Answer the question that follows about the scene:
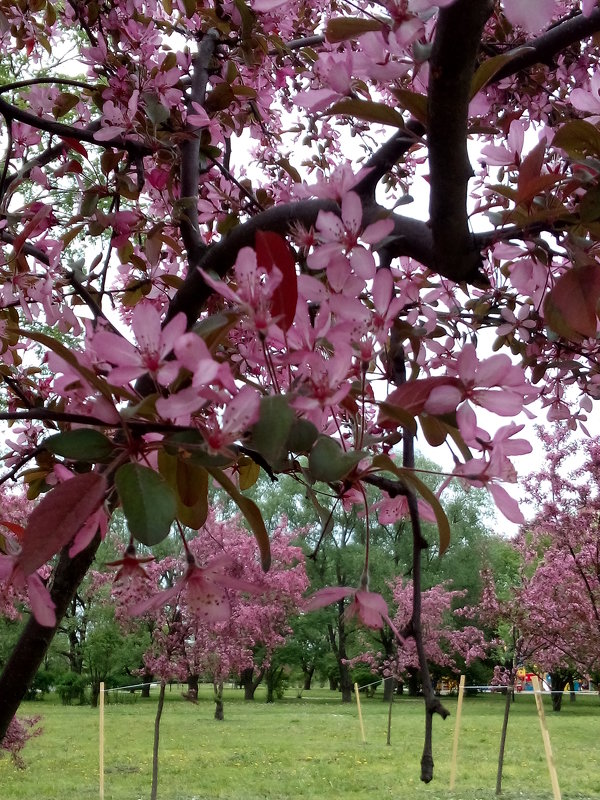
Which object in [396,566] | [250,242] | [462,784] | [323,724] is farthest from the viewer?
[396,566]

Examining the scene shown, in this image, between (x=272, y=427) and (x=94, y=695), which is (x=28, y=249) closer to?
(x=272, y=427)

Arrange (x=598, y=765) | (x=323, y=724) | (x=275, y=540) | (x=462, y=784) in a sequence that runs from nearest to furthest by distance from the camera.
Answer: (x=462, y=784) < (x=598, y=765) < (x=275, y=540) < (x=323, y=724)

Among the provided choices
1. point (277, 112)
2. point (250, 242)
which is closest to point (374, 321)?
point (250, 242)

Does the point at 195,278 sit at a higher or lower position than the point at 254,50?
lower

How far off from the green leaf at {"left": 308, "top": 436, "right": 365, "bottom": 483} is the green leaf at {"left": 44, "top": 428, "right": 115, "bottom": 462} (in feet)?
0.43

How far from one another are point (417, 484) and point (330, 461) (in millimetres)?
112

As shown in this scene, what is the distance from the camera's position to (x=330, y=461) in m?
0.42

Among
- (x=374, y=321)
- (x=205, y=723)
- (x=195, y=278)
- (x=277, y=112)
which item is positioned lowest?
(x=205, y=723)

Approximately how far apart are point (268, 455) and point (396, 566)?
1852 centimetres

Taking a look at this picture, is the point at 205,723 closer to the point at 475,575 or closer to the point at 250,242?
the point at 475,575

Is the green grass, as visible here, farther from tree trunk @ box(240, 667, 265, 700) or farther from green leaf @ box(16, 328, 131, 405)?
green leaf @ box(16, 328, 131, 405)

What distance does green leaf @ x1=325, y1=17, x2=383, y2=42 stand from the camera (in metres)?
0.53

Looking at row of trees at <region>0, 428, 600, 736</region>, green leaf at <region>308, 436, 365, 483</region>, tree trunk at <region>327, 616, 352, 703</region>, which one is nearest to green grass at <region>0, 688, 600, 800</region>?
row of trees at <region>0, 428, 600, 736</region>

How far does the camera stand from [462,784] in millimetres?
6320
